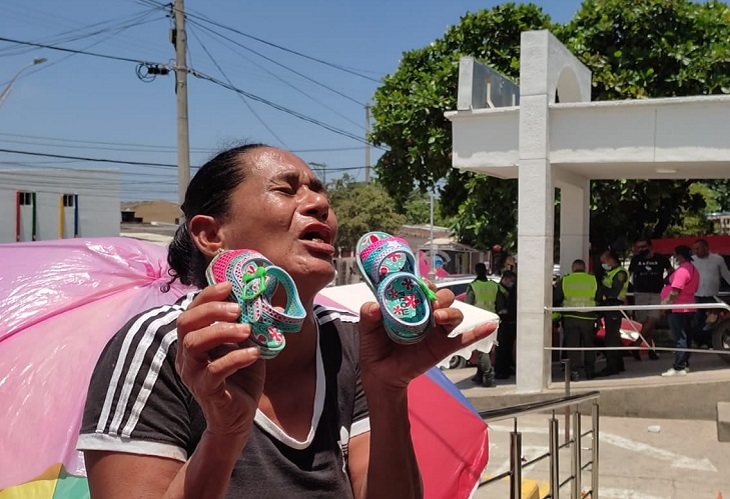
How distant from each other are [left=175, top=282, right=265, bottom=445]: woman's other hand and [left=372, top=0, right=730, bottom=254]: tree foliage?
1307 cm

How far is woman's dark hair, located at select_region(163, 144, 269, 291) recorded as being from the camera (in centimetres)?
174

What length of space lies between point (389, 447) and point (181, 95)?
1451 cm

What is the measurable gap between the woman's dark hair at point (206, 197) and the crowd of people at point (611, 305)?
7391 millimetres

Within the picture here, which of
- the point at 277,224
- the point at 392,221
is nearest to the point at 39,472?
the point at 277,224

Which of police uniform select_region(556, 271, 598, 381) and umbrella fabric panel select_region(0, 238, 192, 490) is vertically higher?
umbrella fabric panel select_region(0, 238, 192, 490)

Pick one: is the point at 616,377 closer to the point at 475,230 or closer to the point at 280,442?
the point at 475,230

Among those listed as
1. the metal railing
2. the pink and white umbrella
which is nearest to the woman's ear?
the pink and white umbrella

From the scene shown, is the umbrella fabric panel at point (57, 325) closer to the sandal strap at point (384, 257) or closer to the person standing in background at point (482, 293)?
the sandal strap at point (384, 257)

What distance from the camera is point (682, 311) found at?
354 inches

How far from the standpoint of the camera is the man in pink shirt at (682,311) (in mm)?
9008

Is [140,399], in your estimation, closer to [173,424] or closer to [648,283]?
[173,424]

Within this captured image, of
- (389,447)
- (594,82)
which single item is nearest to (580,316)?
(594,82)

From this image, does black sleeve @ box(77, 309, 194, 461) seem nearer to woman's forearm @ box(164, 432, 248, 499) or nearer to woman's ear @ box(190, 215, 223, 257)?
woman's forearm @ box(164, 432, 248, 499)

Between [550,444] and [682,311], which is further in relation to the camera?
[682,311]
